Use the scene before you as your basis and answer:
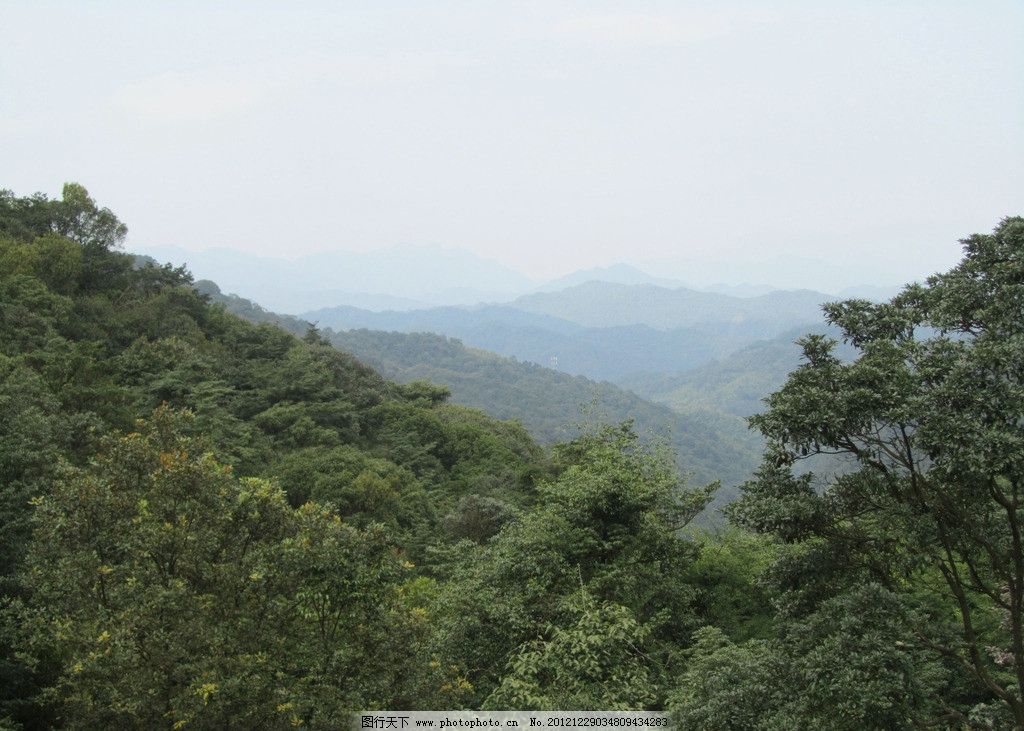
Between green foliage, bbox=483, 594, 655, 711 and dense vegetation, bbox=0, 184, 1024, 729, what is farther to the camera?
green foliage, bbox=483, 594, 655, 711

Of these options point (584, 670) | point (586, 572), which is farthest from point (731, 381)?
point (584, 670)

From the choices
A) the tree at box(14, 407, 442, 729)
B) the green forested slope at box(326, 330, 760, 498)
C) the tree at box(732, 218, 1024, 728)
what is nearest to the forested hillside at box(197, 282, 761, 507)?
the green forested slope at box(326, 330, 760, 498)

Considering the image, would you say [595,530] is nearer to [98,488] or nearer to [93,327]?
[98,488]

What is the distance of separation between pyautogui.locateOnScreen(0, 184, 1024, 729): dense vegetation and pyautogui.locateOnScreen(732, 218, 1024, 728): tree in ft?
0.06

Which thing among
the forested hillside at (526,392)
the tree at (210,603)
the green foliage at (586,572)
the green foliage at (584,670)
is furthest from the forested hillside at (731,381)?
the tree at (210,603)

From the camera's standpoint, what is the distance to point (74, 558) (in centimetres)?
666

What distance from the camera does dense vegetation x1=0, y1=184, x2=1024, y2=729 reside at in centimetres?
503

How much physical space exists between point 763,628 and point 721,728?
611cm

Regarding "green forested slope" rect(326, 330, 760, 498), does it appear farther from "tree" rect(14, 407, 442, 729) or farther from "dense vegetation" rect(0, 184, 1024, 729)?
"tree" rect(14, 407, 442, 729)

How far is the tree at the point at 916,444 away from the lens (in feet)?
15.2

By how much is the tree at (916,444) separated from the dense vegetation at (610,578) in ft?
0.06

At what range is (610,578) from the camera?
9.44 m

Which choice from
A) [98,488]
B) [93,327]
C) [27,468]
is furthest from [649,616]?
[93,327]

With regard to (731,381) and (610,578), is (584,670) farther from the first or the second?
(731,381)
